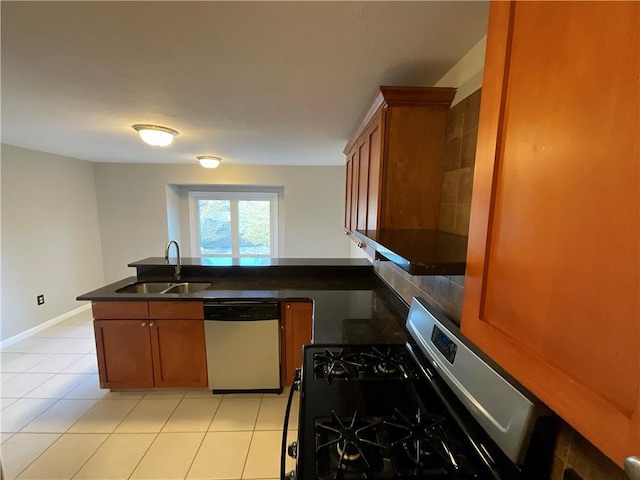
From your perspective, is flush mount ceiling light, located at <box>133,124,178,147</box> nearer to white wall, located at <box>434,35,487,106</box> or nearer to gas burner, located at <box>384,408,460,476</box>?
white wall, located at <box>434,35,487,106</box>

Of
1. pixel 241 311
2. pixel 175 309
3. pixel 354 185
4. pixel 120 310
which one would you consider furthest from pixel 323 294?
pixel 120 310

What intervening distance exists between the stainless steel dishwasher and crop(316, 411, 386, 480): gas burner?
57.4 inches

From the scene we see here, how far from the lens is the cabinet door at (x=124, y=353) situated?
2.30 metres

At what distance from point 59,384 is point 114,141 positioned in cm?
239

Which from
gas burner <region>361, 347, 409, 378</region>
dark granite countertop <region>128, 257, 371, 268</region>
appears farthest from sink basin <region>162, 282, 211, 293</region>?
gas burner <region>361, 347, 409, 378</region>

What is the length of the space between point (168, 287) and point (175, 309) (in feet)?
1.81

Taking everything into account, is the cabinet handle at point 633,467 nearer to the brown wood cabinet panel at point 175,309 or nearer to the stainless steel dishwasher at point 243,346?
the stainless steel dishwasher at point 243,346

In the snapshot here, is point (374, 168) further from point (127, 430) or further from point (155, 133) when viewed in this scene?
point (127, 430)

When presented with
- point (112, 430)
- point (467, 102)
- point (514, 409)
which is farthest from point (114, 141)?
point (514, 409)

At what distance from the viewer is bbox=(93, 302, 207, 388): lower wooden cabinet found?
228 cm

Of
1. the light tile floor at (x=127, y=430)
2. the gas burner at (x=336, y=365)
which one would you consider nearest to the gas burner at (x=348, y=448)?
the gas burner at (x=336, y=365)

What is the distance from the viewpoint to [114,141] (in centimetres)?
296

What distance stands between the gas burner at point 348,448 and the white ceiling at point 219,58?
54.5 inches

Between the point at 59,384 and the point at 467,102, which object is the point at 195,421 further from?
the point at 467,102
